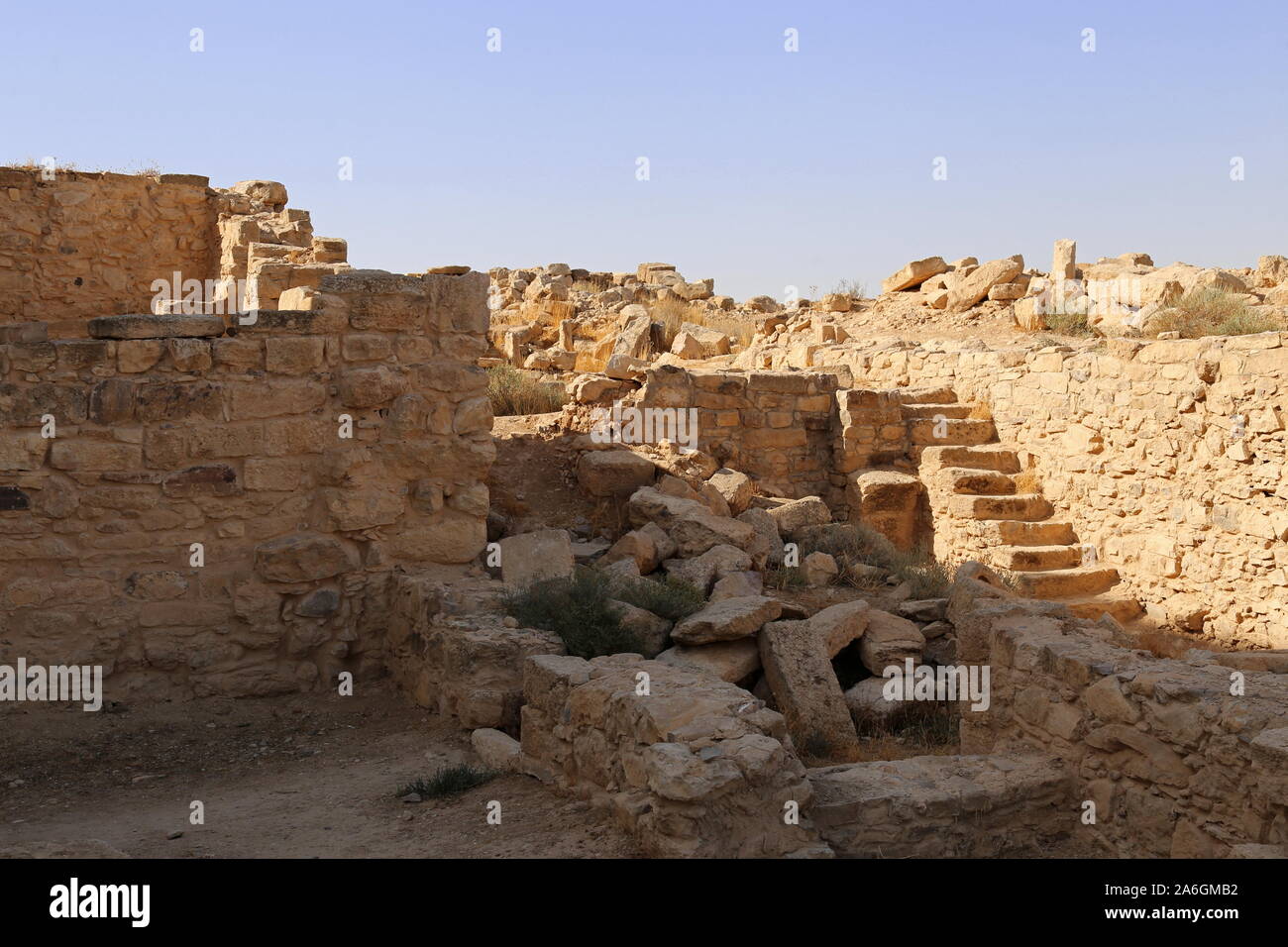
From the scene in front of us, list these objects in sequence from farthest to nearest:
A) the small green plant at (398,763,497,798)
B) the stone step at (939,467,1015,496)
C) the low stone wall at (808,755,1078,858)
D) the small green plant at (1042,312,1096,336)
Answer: the small green plant at (1042,312,1096,336) < the stone step at (939,467,1015,496) < the small green plant at (398,763,497,798) < the low stone wall at (808,755,1078,858)

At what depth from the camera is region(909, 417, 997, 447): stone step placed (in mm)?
11180

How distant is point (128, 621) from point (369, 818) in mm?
2068

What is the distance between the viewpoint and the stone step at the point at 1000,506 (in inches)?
402

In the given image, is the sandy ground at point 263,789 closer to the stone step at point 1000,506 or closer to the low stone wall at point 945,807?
the low stone wall at point 945,807

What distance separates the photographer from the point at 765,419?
10.9m

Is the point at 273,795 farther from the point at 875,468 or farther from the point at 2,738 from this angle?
the point at 875,468

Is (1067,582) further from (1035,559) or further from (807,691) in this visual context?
(807,691)

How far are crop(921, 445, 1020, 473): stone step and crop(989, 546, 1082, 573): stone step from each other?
4.00ft

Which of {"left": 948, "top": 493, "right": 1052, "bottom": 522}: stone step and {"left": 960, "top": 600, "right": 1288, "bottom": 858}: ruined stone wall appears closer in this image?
{"left": 960, "top": 600, "right": 1288, "bottom": 858}: ruined stone wall

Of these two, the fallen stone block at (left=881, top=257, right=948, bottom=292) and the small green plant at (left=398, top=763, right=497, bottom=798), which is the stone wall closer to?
the small green plant at (left=398, top=763, right=497, bottom=798)

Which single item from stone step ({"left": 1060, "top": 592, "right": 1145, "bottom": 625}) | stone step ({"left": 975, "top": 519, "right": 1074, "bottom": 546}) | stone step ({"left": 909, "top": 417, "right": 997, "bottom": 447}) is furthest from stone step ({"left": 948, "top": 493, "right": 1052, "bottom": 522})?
stone step ({"left": 1060, "top": 592, "right": 1145, "bottom": 625})

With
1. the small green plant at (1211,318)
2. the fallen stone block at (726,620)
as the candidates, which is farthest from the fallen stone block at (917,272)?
the fallen stone block at (726,620)

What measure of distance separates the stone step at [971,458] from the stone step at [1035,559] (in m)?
1.22

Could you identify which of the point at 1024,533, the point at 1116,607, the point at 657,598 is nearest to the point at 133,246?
the point at 657,598
